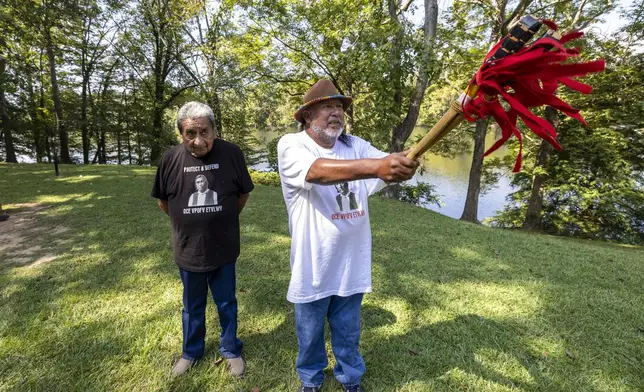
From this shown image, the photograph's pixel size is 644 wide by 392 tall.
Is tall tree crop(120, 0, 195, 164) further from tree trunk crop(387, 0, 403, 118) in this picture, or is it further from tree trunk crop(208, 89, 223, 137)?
tree trunk crop(387, 0, 403, 118)

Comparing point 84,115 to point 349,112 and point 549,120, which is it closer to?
point 349,112

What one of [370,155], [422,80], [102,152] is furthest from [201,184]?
[102,152]

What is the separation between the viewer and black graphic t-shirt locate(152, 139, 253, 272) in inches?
91.3

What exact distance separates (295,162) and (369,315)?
2.40 meters

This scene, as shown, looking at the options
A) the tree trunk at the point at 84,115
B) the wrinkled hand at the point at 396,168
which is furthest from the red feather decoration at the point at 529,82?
the tree trunk at the point at 84,115

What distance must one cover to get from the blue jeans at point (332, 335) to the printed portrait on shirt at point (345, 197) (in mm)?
636

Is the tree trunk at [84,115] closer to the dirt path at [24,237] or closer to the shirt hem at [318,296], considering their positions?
the dirt path at [24,237]

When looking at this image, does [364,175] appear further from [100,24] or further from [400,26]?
[100,24]

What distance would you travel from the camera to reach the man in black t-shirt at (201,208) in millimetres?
2305

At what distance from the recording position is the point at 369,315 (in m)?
3.44

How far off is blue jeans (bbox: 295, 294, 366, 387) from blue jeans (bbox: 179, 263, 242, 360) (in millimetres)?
636

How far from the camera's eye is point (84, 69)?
19.4 m

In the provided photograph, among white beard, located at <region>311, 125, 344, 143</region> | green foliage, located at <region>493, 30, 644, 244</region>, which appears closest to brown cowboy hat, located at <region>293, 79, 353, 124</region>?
white beard, located at <region>311, 125, 344, 143</region>

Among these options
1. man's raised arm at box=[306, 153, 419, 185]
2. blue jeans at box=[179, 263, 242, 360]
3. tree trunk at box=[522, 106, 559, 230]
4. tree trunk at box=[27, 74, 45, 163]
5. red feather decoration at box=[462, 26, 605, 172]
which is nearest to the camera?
red feather decoration at box=[462, 26, 605, 172]
